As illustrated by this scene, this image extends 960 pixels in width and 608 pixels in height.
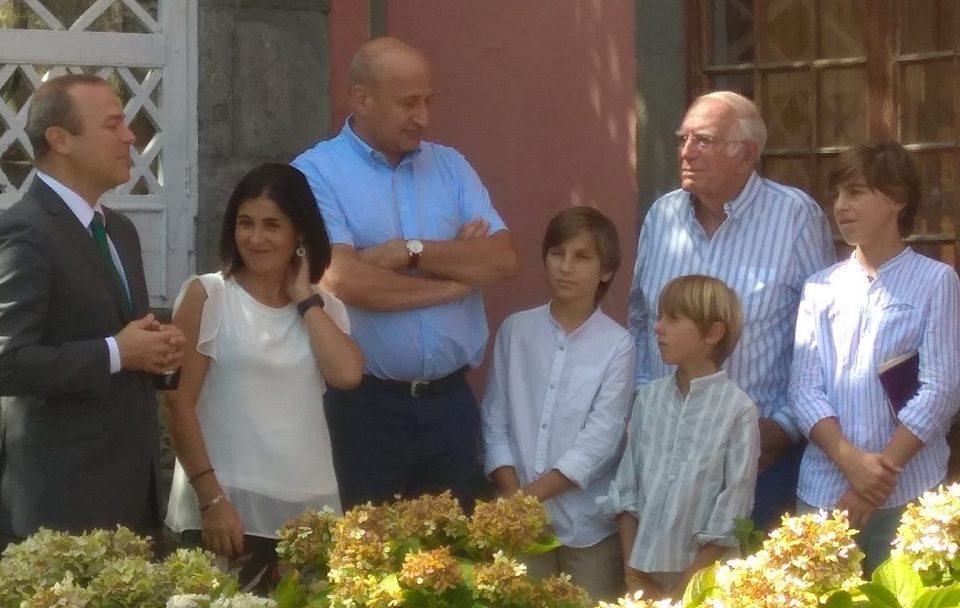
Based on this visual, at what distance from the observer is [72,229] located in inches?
180

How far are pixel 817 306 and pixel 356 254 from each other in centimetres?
137

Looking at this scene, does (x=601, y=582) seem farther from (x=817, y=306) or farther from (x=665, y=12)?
(x=665, y=12)

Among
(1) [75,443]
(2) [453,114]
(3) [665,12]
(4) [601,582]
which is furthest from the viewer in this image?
(2) [453,114]

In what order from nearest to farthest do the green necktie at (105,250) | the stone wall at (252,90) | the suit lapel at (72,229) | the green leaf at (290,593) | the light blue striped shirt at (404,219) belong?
the green leaf at (290,593) < the suit lapel at (72,229) < the green necktie at (105,250) < the light blue striped shirt at (404,219) < the stone wall at (252,90)

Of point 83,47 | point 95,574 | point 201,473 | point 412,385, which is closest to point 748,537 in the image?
point 412,385

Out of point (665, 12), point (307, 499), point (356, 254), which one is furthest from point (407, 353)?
point (665, 12)

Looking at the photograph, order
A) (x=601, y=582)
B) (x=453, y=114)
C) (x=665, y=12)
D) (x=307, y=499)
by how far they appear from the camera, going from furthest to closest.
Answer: (x=453, y=114), (x=665, y=12), (x=601, y=582), (x=307, y=499)

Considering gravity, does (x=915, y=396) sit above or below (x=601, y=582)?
above

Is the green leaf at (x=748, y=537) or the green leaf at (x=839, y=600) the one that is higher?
the green leaf at (x=839, y=600)

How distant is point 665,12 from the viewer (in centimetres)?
684

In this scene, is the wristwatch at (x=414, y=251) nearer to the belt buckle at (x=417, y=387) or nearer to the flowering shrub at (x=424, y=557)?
the belt buckle at (x=417, y=387)

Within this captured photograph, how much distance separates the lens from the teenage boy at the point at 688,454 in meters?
4.97

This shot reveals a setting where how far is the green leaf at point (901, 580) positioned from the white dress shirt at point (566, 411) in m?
2.19

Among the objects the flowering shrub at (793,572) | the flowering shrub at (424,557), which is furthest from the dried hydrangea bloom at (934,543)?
the flowering shrub at (424,557)
